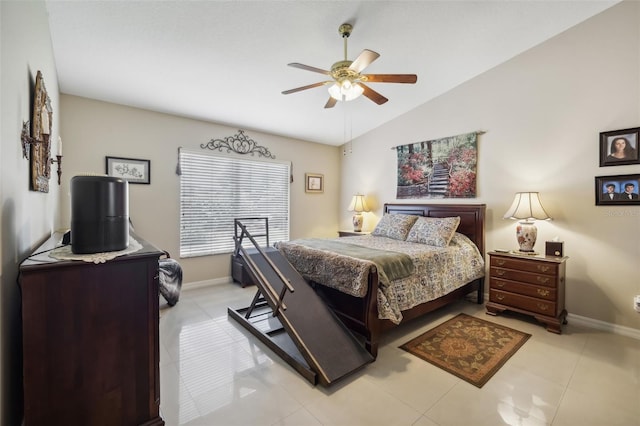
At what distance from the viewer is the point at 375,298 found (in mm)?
2385

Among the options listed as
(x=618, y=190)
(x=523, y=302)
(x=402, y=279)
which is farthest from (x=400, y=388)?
(x=618, y=190)

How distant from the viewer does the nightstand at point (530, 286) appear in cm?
294

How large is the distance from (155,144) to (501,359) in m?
4.68

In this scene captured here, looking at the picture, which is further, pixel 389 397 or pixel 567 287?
pixel 567 287

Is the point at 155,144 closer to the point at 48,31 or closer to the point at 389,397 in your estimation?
the point at 48,31

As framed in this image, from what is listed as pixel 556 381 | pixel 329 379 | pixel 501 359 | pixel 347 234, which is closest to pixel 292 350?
pixel 329 379

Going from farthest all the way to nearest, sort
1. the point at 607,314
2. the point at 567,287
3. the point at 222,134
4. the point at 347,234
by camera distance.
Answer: the point at 347,234 → the point at 222,134 → the point at 567,287 → the point at 607,314

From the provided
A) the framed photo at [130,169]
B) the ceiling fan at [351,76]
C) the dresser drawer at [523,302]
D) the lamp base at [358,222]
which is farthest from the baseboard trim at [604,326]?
the framed photo at [130,169]

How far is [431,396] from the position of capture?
196 centimetres

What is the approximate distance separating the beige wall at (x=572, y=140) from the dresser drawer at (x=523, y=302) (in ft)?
1.76

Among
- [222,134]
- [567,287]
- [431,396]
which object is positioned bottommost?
[431,396]

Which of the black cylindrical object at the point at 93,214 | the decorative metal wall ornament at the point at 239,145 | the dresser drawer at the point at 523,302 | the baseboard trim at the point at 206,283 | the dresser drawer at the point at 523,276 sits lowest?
the baseboard trim at the point at 206,283

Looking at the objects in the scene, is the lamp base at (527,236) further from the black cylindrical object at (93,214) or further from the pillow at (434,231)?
the black cylindrical object at (93,214)

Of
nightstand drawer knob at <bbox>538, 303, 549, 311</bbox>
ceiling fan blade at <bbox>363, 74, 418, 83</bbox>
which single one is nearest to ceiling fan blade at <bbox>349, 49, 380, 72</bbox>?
ceiling fan blade at <bbox>363, 74, 418, 83</bbox>
